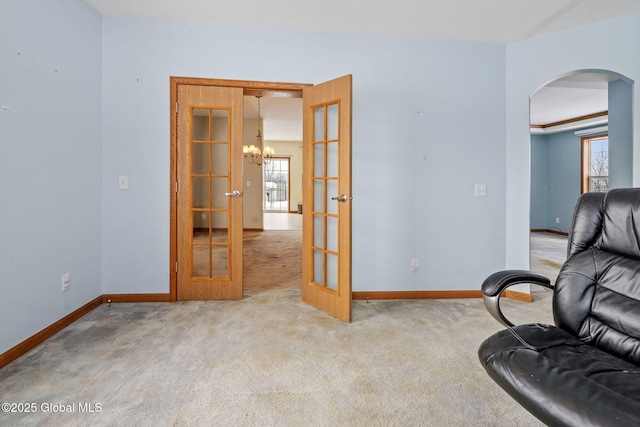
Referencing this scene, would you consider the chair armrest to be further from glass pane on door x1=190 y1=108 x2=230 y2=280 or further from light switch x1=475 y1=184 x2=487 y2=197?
glass pane on door x1=190 y1=108 x2=230 y2=280

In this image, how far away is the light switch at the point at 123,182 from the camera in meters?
3.13

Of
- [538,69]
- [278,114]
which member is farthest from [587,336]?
[278,114]

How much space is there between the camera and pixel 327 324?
2707mm

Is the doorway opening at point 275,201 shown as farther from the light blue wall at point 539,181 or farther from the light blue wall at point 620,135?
the light blue wall at point 539,181

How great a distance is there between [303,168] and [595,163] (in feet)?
25.0

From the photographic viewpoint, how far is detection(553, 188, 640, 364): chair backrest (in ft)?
4.49

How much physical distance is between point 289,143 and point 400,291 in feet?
31.8

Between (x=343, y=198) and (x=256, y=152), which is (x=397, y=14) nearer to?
(x=343, y=198)

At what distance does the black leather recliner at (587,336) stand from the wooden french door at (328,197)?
4.72ft

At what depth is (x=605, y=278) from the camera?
149 cm

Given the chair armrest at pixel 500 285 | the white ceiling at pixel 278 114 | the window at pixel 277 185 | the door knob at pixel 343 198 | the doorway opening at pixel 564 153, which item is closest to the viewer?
the chair armrest at pixel 500 285

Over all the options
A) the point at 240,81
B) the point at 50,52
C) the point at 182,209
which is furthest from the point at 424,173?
the point at 50,52

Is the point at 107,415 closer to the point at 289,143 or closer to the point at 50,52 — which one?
the point at 50,52

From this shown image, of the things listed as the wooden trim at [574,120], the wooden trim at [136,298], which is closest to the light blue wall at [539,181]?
the wooden trim at [574,120]
